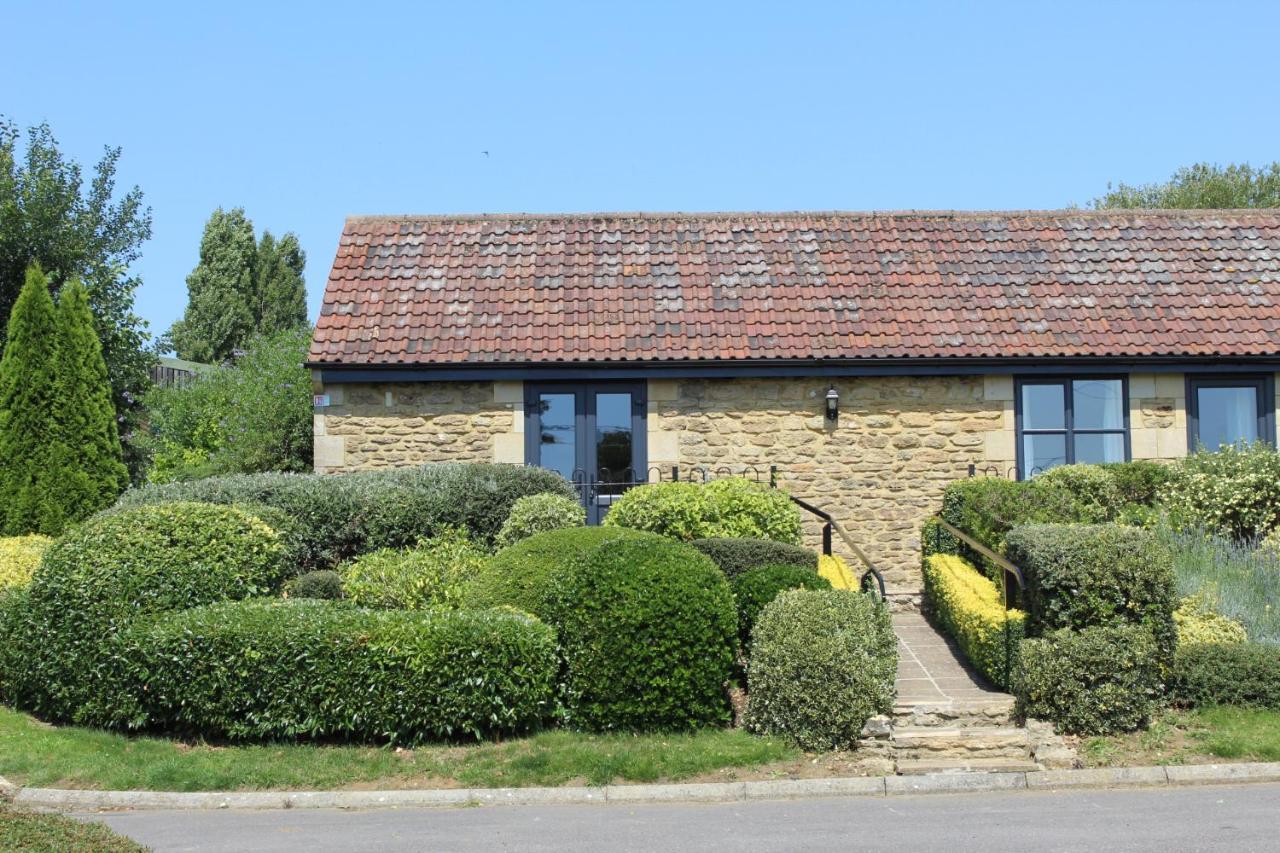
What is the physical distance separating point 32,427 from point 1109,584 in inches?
496

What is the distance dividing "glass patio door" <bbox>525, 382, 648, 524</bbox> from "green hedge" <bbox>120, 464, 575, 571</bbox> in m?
2.27

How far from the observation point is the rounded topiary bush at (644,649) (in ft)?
31.2

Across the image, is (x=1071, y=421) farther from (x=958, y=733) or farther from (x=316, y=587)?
(x=316, y=587)

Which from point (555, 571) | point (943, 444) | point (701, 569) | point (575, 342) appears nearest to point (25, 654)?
point (555, 571)

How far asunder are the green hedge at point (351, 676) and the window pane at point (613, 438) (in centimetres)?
617

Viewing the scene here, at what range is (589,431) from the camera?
1585 cm

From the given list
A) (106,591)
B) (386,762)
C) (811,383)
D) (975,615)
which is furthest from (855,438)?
(106,591)

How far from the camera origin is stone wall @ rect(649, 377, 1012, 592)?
15.6 metres

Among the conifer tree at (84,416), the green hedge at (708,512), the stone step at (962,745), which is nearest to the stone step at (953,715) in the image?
the stone step at (962,745)

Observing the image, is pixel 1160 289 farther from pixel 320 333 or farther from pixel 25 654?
pixel 25 654


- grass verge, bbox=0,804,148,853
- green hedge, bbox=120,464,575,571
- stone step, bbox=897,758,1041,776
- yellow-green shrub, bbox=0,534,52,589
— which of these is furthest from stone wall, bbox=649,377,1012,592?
grass verge, bbox=0,804,148,853

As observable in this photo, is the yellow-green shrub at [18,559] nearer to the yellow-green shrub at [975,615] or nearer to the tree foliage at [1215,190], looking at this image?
the yellow-green shrub at [975,615]

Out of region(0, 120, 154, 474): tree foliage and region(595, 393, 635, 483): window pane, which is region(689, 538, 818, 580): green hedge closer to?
region(595, 393, 635, 483): window pane

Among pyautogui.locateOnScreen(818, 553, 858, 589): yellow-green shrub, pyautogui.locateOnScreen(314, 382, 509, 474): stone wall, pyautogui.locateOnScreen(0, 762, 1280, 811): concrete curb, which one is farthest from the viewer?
pyautogui.locateOnScreen(314, 382, 509, 474): stone wall
